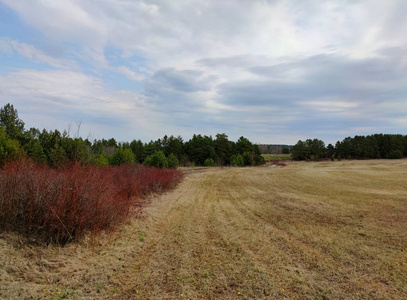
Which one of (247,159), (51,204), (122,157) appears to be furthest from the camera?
(247,159)

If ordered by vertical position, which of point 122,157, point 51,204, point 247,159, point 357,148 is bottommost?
point 51,204

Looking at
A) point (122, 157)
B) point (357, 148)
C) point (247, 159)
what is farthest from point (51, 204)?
point (357, 148)

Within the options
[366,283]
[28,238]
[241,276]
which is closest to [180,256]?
[241,276]

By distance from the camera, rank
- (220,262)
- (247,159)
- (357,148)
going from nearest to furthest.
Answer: (220,262) < (247,159) < (357,148)

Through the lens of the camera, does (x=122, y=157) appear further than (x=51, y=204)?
Yes

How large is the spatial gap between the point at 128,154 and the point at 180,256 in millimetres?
16054

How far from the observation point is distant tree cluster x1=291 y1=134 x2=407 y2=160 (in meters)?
68.6

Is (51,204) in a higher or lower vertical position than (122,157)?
lower

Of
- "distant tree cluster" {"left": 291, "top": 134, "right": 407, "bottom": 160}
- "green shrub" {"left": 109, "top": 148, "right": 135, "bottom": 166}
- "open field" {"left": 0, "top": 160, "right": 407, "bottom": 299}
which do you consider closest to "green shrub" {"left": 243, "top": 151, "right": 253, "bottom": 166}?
"distant tree cluster" {"left": 291, "top": 134, "right": 407, "bottom": 160}

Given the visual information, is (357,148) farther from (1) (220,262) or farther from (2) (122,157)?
(1) (220,262)

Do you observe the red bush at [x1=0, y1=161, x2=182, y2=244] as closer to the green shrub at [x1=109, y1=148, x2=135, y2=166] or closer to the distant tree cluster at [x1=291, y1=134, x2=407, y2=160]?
the green shrub at [x1=109, y1=148, x2=135, y2=166]

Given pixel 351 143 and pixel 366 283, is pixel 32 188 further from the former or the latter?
pixel 351 143

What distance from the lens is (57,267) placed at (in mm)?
4027

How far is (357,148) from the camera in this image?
6969 centimetres
